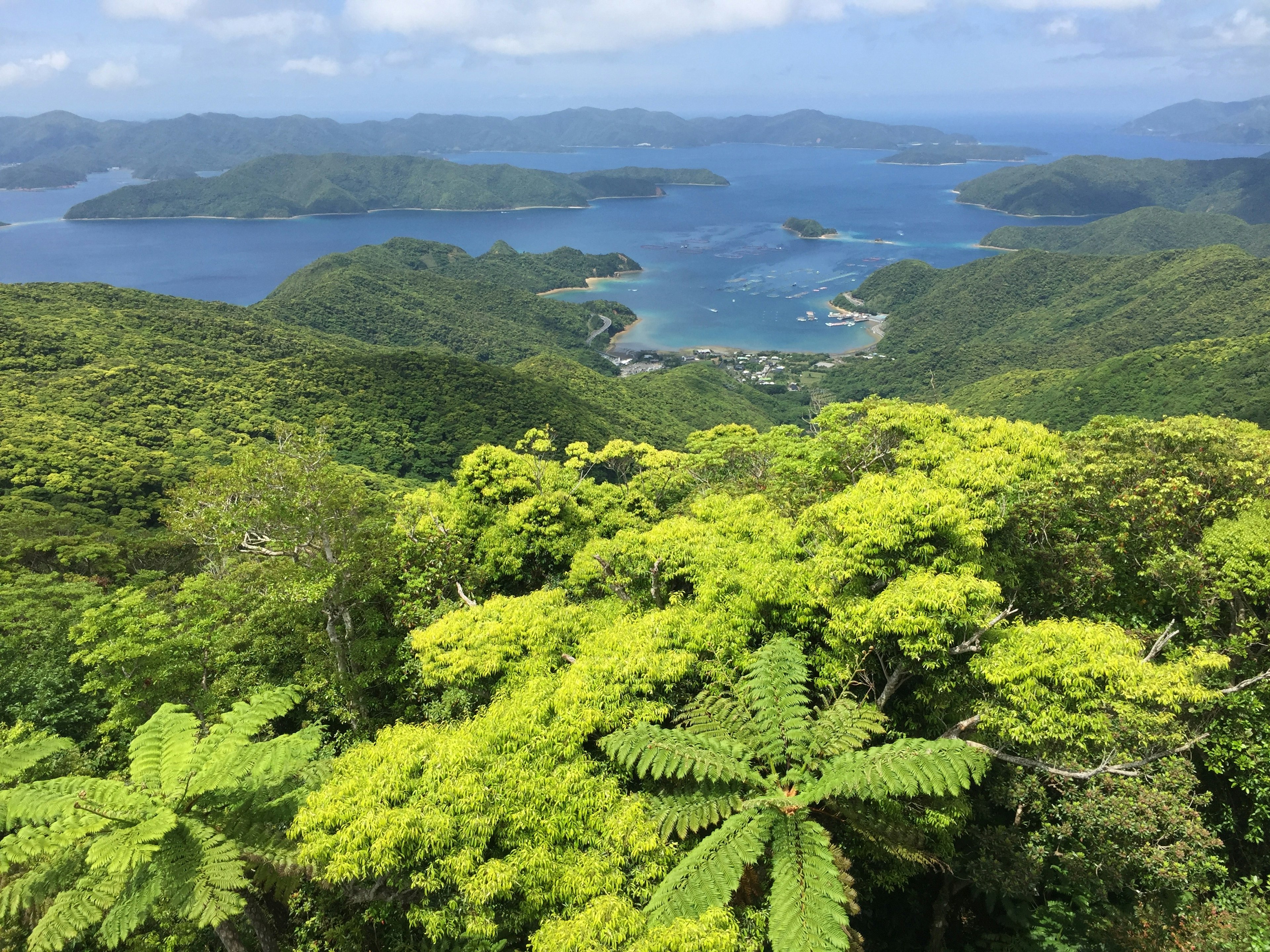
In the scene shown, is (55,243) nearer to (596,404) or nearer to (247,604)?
(596,404)

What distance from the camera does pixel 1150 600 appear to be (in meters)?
11.3

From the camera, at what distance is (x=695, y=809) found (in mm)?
7508

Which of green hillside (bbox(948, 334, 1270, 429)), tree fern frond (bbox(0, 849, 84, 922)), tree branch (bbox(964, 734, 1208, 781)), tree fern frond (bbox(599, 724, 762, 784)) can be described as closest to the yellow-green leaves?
tree branch (bbox(964, 734, 1208, 781))

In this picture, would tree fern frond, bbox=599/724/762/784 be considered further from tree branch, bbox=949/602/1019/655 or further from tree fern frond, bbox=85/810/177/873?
tree fern frond, bbox=85/810/177/873

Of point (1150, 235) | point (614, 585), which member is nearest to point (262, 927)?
point (614, 585)

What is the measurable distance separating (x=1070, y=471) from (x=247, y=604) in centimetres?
1711

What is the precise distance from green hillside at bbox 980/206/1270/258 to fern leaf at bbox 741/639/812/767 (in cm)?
20180

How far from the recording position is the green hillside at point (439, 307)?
388 feet

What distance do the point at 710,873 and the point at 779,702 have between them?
2.49 metres

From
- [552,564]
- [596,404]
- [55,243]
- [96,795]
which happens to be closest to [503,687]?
[96,795]

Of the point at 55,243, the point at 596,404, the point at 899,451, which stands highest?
the point at 55,243

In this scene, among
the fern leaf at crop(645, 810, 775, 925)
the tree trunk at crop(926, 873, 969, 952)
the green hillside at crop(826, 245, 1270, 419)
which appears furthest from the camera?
the green hillside at crop(826, 245, 1270, 419)

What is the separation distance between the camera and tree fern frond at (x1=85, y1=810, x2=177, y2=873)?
640cm

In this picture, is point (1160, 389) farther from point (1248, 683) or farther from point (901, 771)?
point (901, 771)
